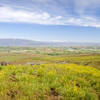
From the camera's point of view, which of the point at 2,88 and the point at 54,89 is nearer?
the point at 2,88

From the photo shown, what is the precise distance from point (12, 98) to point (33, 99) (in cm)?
94

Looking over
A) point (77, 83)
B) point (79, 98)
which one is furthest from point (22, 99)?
point (77, 83)

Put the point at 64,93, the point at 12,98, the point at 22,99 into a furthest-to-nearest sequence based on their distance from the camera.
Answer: the point at 64,93 < the point at 12,98 < the point at 22,99

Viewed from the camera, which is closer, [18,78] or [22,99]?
[22,99]

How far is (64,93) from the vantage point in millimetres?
5316

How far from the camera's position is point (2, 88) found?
17.5 feet

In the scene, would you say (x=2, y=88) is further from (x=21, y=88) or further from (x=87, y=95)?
(x=87, y=95)

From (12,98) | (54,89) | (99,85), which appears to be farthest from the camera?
(99,85)

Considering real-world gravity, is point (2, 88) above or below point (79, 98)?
above

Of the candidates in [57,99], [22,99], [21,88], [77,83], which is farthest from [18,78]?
[77,83]

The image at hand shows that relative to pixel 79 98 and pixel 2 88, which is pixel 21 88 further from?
pixel 79 98

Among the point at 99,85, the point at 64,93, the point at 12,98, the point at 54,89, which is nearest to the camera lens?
the point at 12,98

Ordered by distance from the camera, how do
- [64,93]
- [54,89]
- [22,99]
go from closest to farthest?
[22,99], [64,93], [54,89]

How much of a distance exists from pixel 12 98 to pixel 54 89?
217 centimetres
